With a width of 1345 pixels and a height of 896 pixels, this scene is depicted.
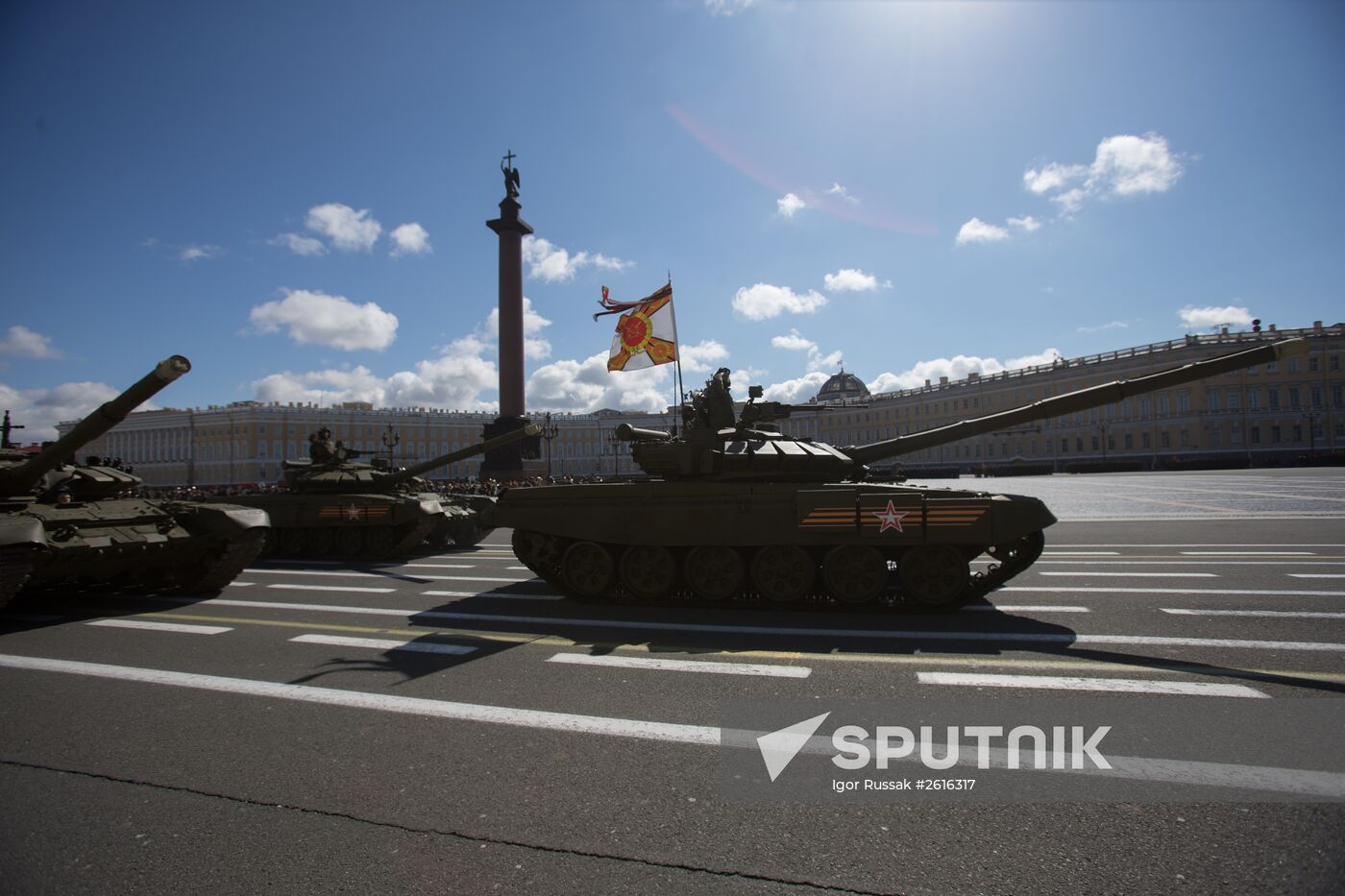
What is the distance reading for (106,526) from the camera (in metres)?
9.79

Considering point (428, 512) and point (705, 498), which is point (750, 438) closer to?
point (705, 498)

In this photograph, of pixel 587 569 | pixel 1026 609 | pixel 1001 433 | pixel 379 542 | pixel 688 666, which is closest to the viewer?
pixel 688 666

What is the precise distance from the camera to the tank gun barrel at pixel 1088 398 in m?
8.23

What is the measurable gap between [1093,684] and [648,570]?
18.1 ft

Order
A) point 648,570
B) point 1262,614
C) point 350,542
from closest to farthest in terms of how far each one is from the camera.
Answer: point 1262,614 → point 648,570 → point 350,542

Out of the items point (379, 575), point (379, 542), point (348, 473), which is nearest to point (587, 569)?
point (379, 575)

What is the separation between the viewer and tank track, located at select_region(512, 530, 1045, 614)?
881cm

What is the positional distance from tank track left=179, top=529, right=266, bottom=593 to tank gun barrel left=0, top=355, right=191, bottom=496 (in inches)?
91.0

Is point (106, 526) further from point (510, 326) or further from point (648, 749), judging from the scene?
point (510, 326)

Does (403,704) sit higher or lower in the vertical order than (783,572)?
lower

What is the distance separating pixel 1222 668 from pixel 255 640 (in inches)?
374

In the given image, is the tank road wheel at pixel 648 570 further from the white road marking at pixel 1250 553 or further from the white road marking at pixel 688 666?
the white road marking at pixel 1250 553

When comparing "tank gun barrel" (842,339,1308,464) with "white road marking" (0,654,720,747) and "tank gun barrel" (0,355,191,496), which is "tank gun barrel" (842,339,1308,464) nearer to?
"white road marking" (0,654,720,747)

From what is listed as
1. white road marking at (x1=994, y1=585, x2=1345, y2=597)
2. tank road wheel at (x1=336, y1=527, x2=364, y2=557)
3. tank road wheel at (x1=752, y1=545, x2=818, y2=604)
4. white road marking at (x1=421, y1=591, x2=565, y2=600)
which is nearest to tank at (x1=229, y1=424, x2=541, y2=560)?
tank road wheel at (x1=336, y1=527, x2=364, y2=557)
